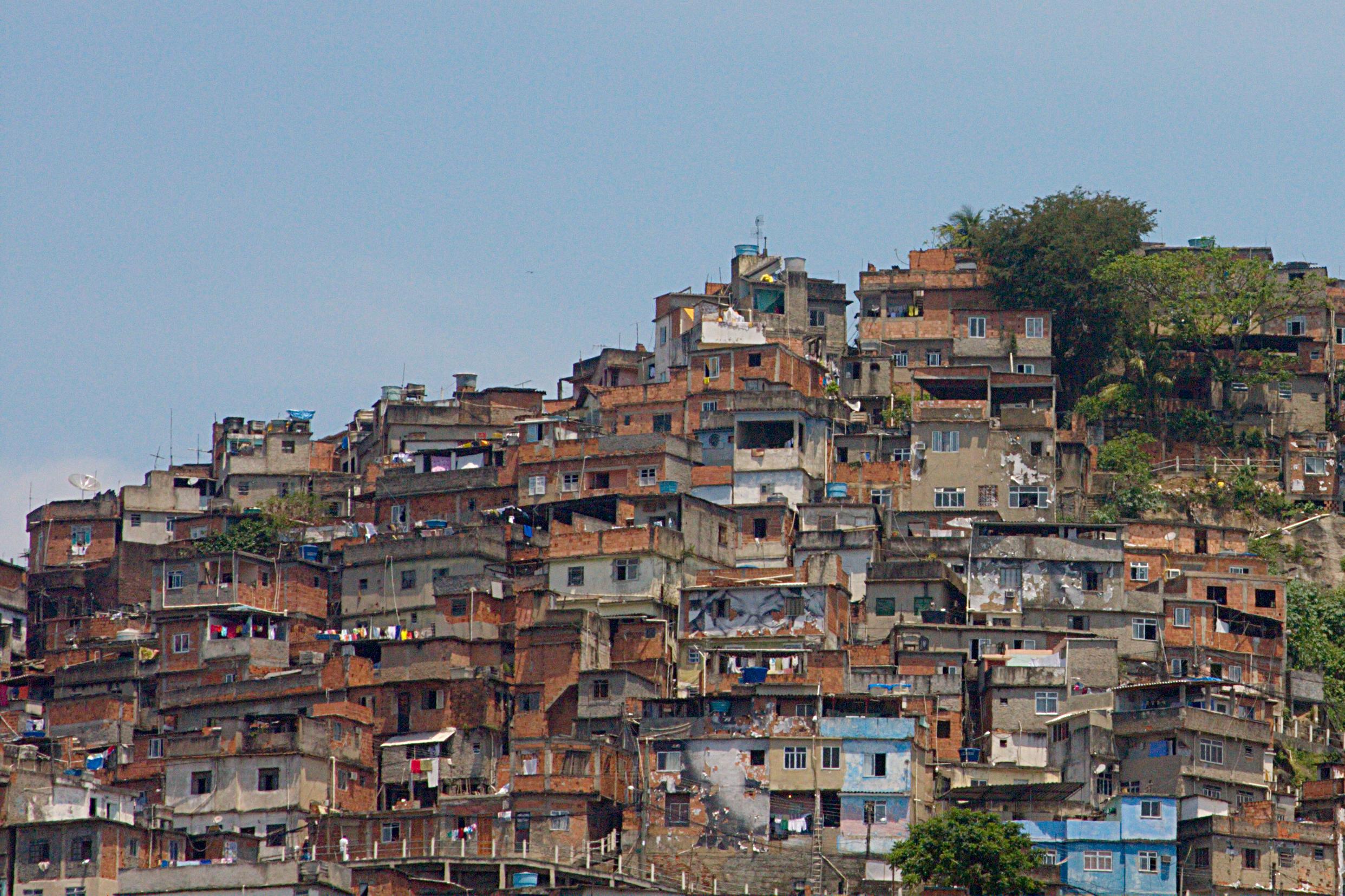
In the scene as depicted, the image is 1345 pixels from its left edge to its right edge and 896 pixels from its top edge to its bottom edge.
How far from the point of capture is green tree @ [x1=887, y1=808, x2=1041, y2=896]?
212 ft

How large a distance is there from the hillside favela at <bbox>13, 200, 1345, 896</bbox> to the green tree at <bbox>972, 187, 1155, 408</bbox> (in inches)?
6.3

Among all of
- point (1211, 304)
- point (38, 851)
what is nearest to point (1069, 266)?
point (1211, 304)

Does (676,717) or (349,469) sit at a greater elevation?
(349,469)

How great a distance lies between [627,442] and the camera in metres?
86.2

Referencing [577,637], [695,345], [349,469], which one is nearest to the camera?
[577,637]

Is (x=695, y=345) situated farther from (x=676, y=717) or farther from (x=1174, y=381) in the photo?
(x=676, y=717)

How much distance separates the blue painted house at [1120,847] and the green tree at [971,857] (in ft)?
6.41

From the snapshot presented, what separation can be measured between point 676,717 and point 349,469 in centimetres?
3274

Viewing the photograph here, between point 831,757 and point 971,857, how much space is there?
5.71m

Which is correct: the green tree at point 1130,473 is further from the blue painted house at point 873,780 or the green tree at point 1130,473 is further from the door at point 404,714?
the door at point 404,714

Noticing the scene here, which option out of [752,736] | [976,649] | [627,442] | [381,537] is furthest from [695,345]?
[752,736]

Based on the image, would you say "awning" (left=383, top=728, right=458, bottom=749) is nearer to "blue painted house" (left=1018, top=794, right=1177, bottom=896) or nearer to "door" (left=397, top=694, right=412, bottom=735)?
"door" (left=397, top=694, right=412, bottom=735)

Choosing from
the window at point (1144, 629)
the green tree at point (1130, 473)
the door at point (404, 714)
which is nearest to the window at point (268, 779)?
the door at point (404, 714)

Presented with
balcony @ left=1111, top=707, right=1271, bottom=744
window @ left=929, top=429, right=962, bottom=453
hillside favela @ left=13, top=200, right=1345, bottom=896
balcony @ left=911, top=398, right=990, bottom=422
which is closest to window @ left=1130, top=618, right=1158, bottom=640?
hillside favela @ left=13, top=200, right=1345, bottom=896
